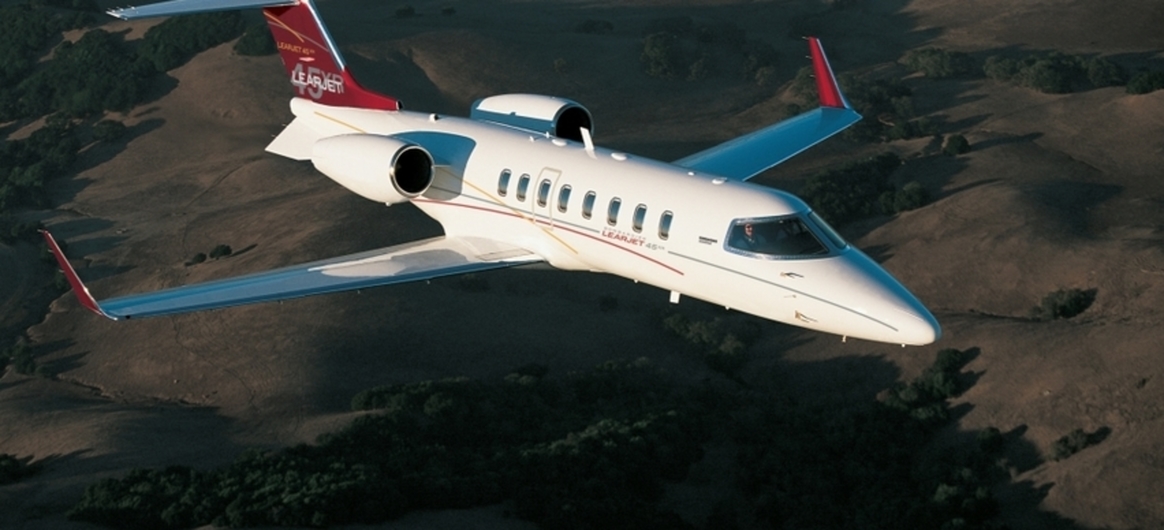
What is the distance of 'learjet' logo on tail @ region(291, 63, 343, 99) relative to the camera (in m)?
46.6

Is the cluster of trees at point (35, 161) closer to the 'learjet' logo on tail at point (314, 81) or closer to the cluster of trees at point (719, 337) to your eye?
the 'learjet' logo on tail at point (314, 81)

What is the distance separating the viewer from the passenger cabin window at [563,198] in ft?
122

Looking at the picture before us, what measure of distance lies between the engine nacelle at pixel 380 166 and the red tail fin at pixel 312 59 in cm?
486

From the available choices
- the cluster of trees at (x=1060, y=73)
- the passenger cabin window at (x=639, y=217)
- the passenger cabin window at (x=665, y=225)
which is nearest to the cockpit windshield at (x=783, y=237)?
the passenger cabin window at (x=665, y=225)

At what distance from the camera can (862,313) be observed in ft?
105

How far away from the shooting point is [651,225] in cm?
3522

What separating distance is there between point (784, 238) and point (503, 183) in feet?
28.9

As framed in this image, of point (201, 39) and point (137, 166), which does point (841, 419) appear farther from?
point (201, 39)

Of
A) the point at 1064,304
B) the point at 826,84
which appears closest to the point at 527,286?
the point at 826,84

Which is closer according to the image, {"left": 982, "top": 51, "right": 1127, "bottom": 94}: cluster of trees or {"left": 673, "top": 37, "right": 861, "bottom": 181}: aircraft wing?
{"left": 673, "top": 37, "right": 861, "bottom": 181}: aircraft wing

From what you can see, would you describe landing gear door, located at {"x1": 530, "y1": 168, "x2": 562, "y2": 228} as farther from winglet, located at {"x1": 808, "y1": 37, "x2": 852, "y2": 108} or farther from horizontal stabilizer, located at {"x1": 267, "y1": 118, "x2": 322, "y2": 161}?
winglet, located at {"x1": 808, "y1": 37, "x2": 852, "y2": 108}

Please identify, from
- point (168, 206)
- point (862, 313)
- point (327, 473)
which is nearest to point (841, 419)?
point (862, 313)

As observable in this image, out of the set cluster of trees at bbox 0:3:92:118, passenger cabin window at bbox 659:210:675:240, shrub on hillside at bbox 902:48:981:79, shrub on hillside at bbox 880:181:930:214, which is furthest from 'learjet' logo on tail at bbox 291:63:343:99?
shrub on hillside at bbox 902:48:981:79

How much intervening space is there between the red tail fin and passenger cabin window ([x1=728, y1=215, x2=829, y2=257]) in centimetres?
1644
